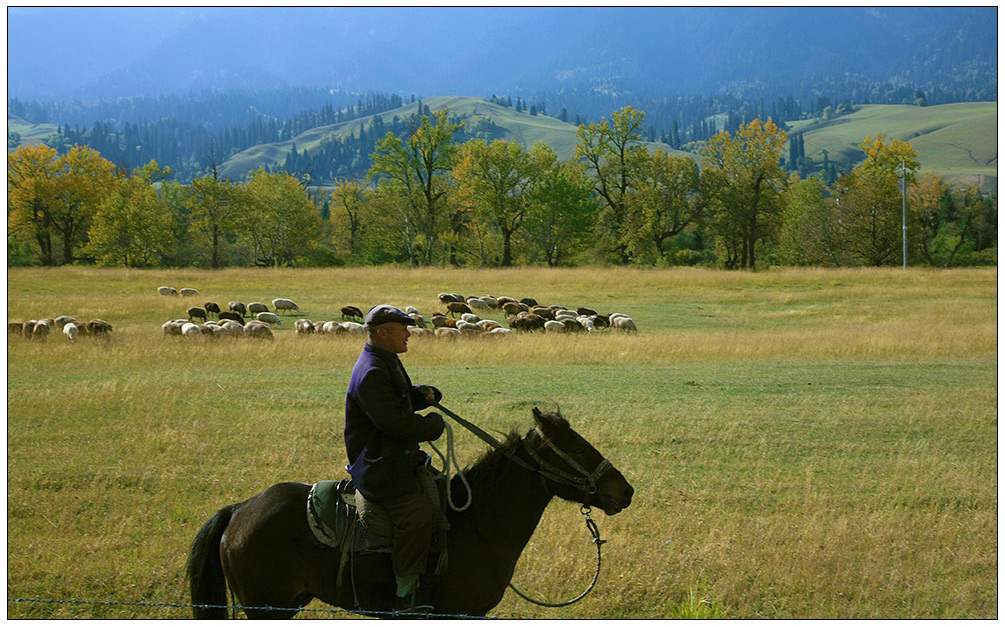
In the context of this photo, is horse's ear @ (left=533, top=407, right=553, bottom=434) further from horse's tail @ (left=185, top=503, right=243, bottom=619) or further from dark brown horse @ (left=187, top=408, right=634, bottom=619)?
horse's tail @ (left=185, top=503, right=243, bottom=619)

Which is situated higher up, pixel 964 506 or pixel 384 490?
pixel 384 490

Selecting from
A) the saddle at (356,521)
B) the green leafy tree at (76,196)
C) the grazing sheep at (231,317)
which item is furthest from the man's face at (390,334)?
the green leafy tree at (76,196)

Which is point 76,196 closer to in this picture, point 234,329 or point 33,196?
point 33,196

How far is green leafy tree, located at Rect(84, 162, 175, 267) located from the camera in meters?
58.7

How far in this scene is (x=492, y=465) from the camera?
516 cm

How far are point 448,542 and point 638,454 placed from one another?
7.11 metres

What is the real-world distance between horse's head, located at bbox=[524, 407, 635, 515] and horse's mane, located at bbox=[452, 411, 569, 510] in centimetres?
11

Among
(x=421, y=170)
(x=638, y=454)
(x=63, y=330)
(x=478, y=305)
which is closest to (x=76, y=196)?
(x=421, y=170)

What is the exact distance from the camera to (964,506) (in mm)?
9562

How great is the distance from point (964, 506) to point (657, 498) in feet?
12.8

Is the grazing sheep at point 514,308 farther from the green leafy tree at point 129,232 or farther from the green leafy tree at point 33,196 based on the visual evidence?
the green leafy tree at point 129,232

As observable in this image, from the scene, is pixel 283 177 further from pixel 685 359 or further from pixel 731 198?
pixel 685 359

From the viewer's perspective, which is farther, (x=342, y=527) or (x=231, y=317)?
(x=231, y=317)

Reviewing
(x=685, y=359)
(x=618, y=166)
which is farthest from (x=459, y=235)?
(x=685, y=359)
